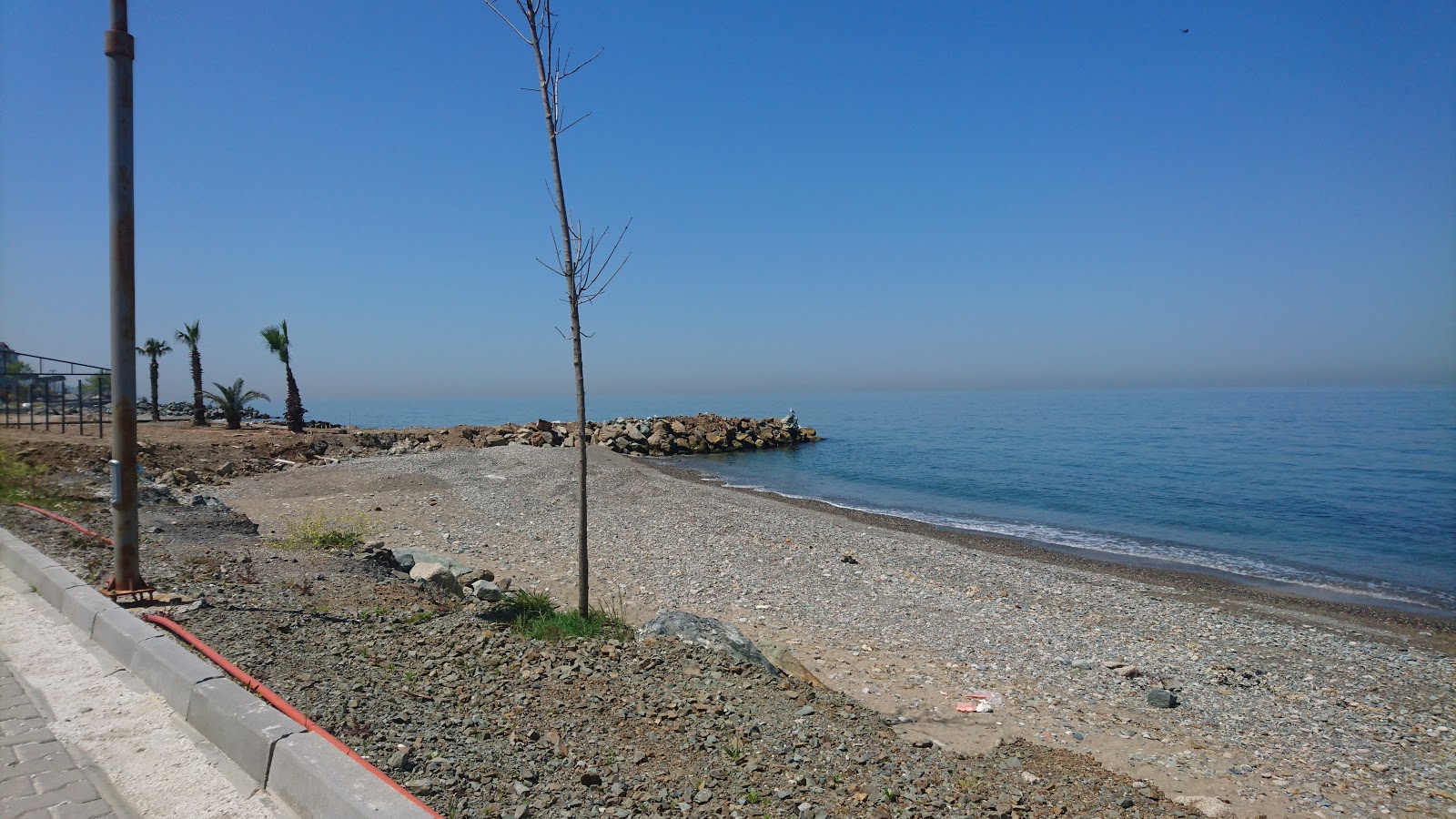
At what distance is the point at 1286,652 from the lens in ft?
32.3

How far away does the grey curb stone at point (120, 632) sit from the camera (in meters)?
5.04

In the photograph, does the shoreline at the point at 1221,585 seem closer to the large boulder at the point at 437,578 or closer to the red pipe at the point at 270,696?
the large boulder at the point at 437,578

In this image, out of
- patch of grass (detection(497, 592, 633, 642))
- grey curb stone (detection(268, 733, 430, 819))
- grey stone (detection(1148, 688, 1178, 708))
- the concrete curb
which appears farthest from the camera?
grey stone (detection(1148, 688, 1178, 708))

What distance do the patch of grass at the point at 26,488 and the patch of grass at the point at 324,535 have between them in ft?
9.54

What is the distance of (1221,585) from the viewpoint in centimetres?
1441

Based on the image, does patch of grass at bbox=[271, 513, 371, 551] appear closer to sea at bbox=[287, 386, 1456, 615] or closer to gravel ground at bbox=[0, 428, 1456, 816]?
gravel ground at bbox=[0, 428, 1456, 816]

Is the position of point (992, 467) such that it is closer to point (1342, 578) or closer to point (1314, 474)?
point (1314, 474)

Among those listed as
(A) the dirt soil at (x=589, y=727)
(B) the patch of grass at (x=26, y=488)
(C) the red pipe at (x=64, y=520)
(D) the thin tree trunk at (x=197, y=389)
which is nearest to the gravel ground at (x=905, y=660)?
(A) the dirt soil at (x=589, y=727)

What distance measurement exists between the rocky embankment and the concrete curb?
24481mm

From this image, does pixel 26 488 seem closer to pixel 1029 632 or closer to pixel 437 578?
pixel 437 578

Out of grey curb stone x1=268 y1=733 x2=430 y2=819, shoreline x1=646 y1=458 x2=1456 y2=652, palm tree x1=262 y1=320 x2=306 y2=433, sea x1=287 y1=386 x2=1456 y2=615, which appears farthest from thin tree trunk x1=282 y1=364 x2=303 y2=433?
grey curb stone x1=268 y1=733 x2=430 y2=819

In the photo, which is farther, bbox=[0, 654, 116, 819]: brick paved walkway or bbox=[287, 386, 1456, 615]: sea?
bbox=[287, 386, 1456, 615]: sea

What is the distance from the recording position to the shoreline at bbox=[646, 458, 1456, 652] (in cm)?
1220

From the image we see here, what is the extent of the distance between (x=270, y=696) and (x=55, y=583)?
3886 mm
